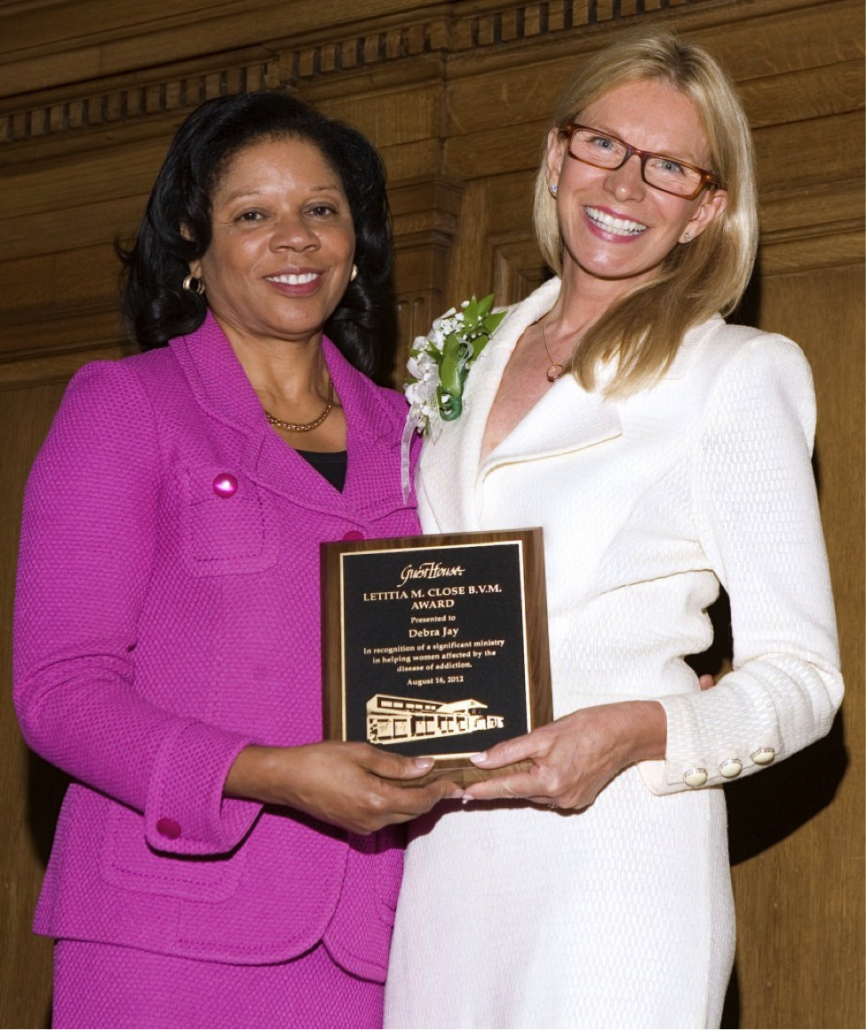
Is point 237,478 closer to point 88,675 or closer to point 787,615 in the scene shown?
point 88,675

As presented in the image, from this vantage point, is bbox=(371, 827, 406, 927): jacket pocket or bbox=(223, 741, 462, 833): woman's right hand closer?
bbox=(223, 741, 462, 833): woman's right hand

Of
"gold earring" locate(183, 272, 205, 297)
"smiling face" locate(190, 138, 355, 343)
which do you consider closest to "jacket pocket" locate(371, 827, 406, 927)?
"smiling face" locate(190, 138, 355, 343)

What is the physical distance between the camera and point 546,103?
11.6 ft

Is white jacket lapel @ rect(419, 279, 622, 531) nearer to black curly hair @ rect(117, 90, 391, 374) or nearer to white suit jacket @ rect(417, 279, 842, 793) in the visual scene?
white suit jacket @ rect(417, 279, 842, 793)

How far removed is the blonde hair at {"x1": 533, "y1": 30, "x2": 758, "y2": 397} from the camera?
101 inches

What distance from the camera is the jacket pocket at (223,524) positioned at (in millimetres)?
2547

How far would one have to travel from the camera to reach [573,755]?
7.33 ft

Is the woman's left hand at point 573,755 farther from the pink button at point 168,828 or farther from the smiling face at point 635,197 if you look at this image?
the smiling face at point 635,197

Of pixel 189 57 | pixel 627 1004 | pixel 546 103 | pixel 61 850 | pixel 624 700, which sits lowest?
pixel 627 1004

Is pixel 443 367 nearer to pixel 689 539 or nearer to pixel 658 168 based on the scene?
pixel 658 168

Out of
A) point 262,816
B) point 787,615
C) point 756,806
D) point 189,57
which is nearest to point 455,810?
point 262,816

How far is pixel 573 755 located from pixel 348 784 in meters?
0.28

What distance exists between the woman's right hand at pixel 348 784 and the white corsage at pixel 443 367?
22.2 inches

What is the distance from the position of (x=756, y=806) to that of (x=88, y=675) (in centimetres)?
128
